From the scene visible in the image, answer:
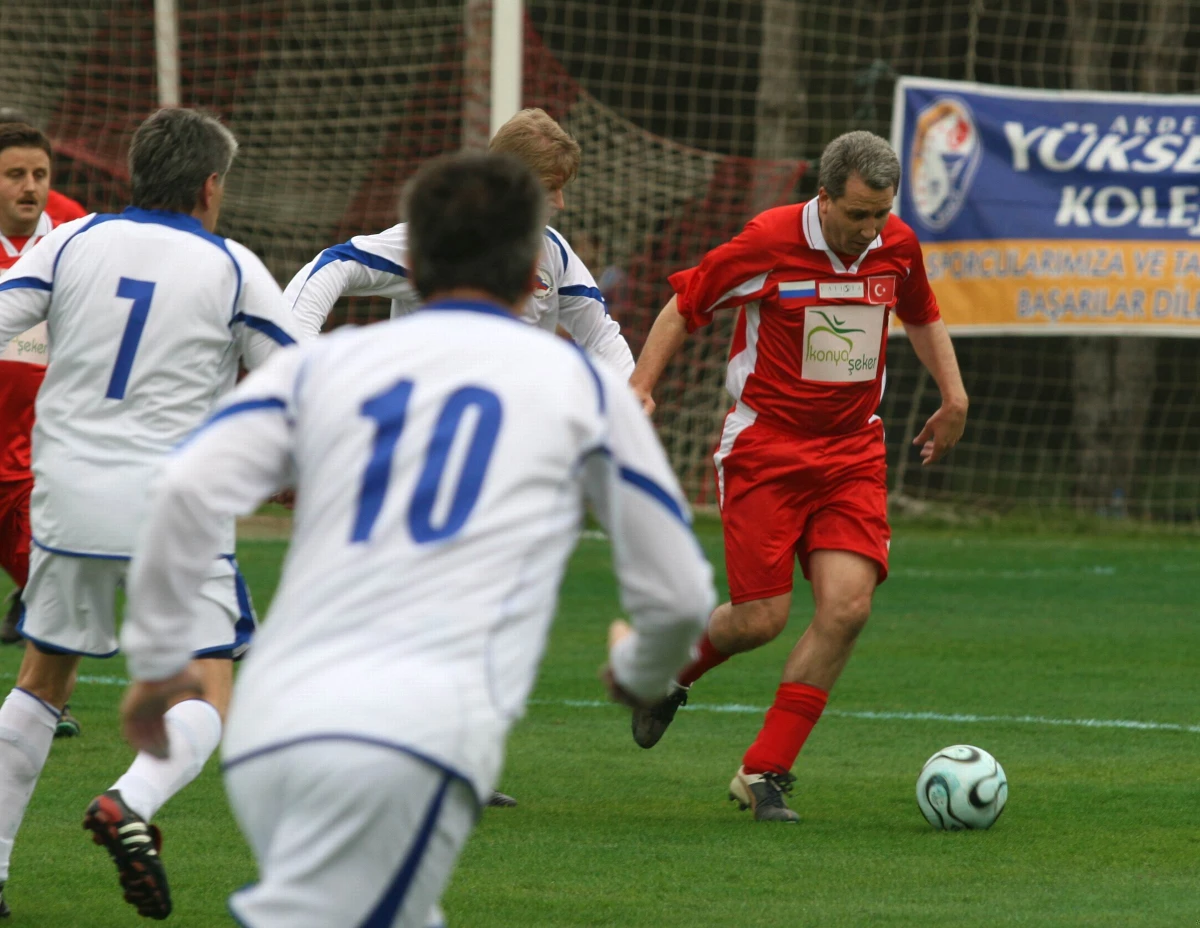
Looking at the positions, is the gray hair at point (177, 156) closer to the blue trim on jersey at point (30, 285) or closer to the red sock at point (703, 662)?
the blue trim on jersey at point (30, 285)

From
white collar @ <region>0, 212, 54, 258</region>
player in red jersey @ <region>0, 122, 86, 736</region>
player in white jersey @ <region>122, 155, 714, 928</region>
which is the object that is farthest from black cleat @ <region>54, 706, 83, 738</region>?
player in white jersey @ <region>122, 155, 714, 928</region>

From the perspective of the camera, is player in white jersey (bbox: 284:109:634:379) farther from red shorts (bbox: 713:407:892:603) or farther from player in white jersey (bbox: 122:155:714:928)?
player in white jersey (bbox: 122:155:714:928)

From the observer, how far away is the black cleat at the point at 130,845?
3.73 metres

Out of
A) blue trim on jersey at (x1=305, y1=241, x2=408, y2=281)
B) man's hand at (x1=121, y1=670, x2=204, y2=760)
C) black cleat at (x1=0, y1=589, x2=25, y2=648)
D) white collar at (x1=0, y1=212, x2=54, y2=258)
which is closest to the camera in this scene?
man's hand at (x1=121, y1=670, x2=204, y2=760)

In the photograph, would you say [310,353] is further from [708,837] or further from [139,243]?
[708,837]

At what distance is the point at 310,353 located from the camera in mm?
2598

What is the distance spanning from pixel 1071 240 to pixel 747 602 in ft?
27.7

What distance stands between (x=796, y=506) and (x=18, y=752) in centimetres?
260

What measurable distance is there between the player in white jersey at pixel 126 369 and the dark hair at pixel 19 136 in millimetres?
2163

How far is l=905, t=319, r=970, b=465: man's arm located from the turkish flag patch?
286 millimetres

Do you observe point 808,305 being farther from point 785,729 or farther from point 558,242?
point 785,729

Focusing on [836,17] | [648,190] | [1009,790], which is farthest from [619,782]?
[836,17]

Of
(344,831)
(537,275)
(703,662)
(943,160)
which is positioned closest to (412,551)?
(344,831)

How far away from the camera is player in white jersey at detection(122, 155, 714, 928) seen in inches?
94.0
